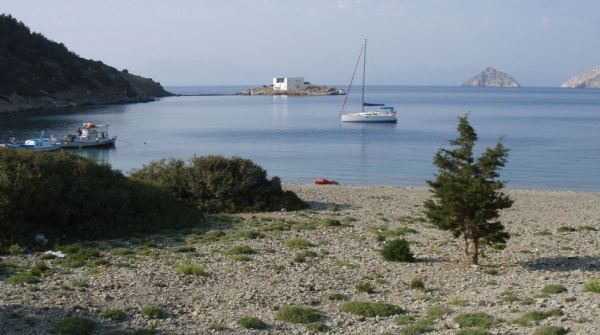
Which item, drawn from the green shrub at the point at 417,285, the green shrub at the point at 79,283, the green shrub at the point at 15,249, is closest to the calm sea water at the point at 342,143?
the green shrub at the point at 15,249

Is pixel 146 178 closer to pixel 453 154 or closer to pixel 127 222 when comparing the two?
pixel 127 222

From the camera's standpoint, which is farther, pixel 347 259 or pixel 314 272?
pixel 347 259

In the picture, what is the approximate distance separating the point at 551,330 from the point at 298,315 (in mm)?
4001

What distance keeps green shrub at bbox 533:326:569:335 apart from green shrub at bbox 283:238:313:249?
8.62m

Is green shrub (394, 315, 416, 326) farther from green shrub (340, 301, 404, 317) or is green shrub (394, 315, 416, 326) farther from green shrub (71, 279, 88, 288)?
green shrub (71, 279, 88, 288)

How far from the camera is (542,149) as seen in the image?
64.4 m

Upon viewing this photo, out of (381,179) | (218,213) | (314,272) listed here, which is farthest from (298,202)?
(381,179)

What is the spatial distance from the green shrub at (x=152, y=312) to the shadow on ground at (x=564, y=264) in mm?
8720

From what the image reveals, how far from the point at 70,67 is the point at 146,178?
125558 millimetres

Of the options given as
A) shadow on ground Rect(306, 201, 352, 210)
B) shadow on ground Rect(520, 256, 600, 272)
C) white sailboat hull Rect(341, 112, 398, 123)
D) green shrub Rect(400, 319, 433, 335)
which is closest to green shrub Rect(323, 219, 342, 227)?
shadow on ground Rect(306, 201, 352, 210)

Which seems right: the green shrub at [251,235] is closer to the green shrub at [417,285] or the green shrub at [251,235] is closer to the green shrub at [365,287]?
the green shrub at [365,287]

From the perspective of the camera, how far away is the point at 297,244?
18562mm

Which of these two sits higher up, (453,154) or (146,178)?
(453,154)

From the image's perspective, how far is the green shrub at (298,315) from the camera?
1173 cm
